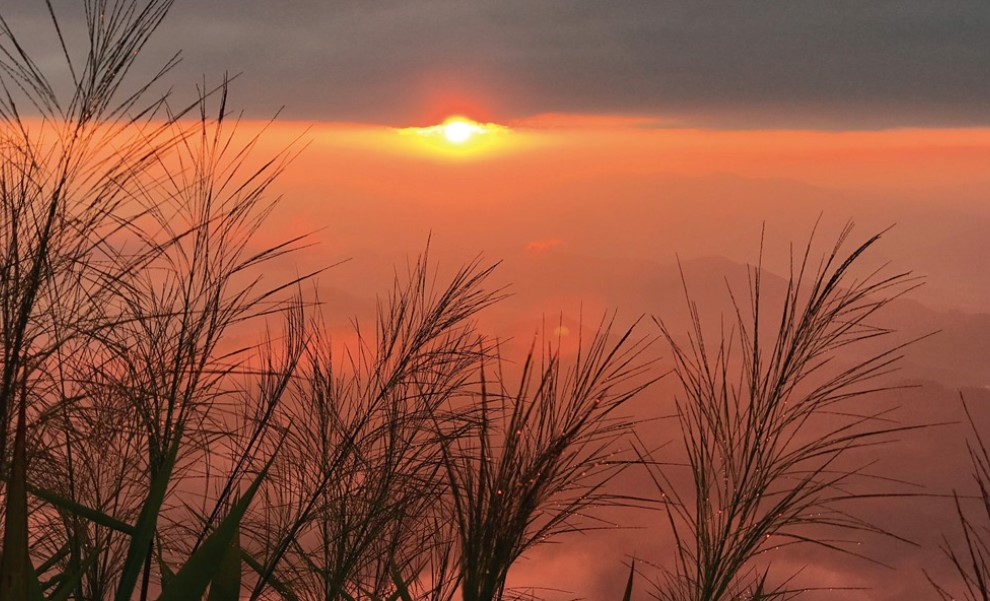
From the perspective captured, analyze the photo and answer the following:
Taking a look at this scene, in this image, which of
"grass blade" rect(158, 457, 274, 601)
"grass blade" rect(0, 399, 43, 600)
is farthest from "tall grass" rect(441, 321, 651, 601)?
"grass blade" rect(0, 399, 43, 600)

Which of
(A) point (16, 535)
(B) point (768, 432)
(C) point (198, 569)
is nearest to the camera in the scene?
(A) point (16, 535)

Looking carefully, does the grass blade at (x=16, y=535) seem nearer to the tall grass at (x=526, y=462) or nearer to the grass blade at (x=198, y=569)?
the grass blade at (x=198, y=569)

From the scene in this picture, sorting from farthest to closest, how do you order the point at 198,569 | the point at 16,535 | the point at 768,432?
the point at 768,432 → the point at 198,569 → the point at 16,535

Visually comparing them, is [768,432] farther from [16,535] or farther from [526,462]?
[16,535]

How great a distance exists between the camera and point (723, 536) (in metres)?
2.06

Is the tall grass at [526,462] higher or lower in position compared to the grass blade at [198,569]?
higher

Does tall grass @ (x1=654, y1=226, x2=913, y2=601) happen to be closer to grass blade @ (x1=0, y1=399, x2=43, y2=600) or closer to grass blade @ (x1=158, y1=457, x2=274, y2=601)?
grass blade @ (x1=158, y1=457, x2=274, y2=601)

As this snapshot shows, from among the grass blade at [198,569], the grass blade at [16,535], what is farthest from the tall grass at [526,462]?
the grass blade at [16,535]

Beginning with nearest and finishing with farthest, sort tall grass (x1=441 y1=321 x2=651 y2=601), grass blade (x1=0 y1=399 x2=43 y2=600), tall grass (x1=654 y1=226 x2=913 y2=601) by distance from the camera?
grass blade (x1=0 y1=399 x2=43 y2=600), tall grass (x1=441 y1=321 x2=651 y2=601), tall grass (x1=654 y1=226 x2=913 y2=601)

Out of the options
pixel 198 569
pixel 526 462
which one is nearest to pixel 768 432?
pixel 526 462

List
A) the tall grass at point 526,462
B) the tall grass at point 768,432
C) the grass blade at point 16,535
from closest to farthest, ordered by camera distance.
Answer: the grass blade at point 16,535 → the tall grass at point 526,462 → the tall grass at point 768,432

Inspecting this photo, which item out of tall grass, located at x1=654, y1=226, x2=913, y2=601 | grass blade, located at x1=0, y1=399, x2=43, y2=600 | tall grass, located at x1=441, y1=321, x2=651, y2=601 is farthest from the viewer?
tall grass, located at x1=654, y1=226, x2=913, y2=601

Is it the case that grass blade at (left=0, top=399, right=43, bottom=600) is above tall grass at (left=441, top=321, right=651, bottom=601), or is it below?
below

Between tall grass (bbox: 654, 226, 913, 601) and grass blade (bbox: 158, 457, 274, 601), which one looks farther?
tall grass (bbox: 654, 226, 913, 601)
